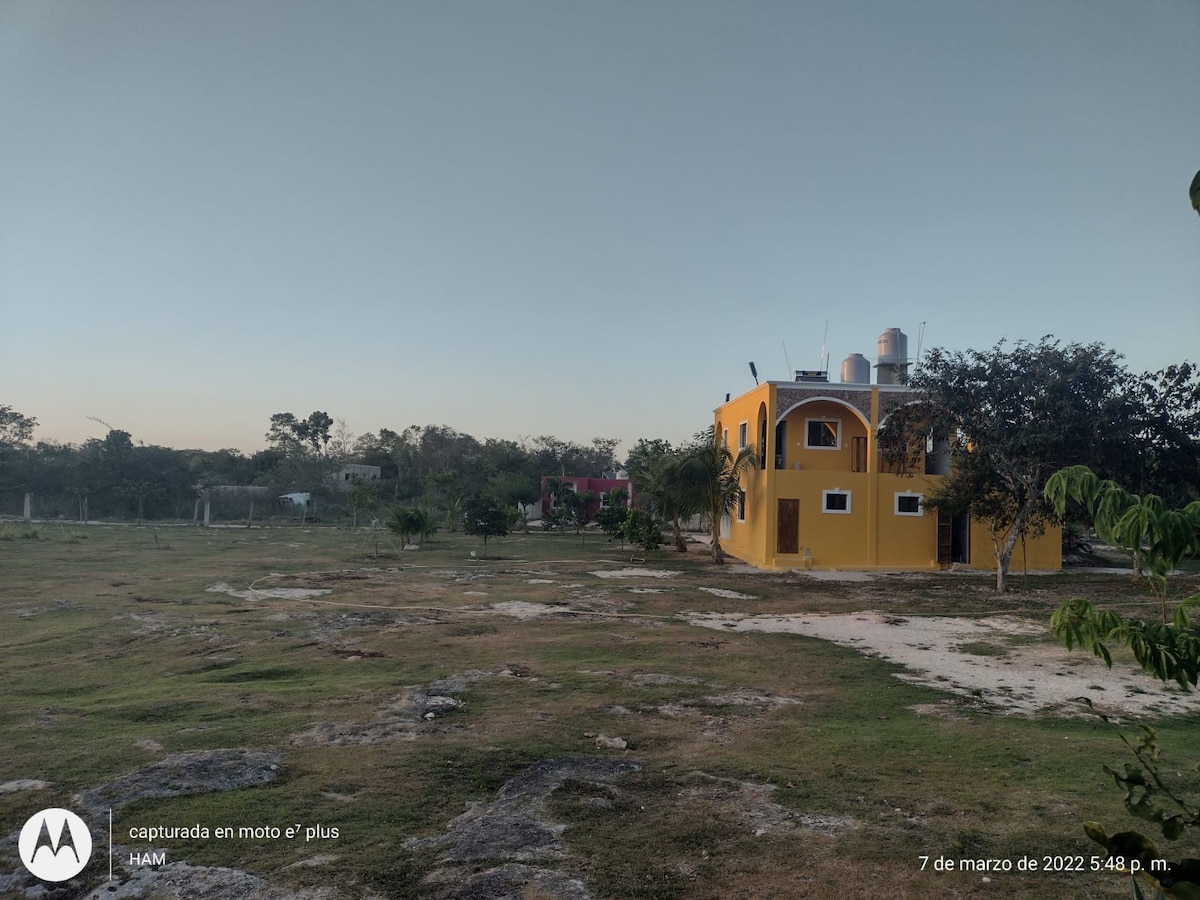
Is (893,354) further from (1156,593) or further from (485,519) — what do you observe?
(1156,593)

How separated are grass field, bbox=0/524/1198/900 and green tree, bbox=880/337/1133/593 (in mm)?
8307

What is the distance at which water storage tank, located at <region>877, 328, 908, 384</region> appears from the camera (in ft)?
84.8

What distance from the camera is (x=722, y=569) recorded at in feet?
72.9

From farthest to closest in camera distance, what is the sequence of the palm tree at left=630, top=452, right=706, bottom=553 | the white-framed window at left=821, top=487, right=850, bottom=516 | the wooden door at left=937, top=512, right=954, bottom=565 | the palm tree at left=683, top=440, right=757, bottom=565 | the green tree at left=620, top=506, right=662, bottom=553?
the green tree at left=620, top=506, right=662, bottom=553 → the palm tree at left=630, top=452, right=706, bottom=553 → the palm tree at left=683, top=440, right=757, bottom=565 → the white-framed window at left=821, top=487, right=850, bottom=516 → the wooden door at left=937, top=512, right=954, bottom=565

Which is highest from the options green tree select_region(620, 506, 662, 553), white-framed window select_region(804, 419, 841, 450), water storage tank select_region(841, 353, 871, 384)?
water storage tank select_region(841, 353, 871, 384)

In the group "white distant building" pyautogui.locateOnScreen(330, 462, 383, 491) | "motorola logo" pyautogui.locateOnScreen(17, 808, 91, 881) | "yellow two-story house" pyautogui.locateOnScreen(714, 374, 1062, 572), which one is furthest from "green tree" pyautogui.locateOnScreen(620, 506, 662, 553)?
"white distant building" pyautogui.locateOnScreen(330, 462, 383, 491)

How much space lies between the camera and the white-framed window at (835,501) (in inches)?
911

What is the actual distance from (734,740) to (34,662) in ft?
27.6

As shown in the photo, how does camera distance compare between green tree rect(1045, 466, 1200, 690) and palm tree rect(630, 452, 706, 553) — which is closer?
green tree rect(1045, 466, 1200, 690)

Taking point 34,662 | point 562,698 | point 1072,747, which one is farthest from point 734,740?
point 34,662

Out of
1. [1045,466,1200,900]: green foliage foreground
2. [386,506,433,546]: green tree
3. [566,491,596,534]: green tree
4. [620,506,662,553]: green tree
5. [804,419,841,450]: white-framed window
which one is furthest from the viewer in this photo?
[566,491,596,534]: green tree

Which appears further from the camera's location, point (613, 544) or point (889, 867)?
point (613, 544)

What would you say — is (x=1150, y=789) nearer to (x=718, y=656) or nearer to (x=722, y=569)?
(x=718, y=656)

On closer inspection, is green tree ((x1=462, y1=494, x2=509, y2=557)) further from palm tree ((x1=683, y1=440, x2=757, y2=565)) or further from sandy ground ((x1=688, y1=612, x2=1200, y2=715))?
sandy ground ((x1=688, y1=612, x2=1200, y2=715))
